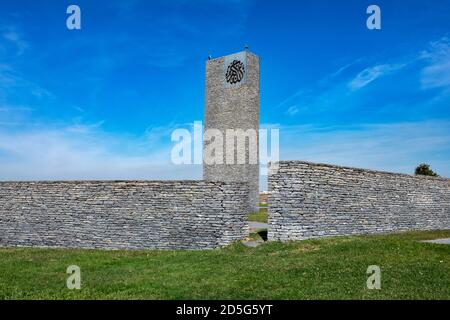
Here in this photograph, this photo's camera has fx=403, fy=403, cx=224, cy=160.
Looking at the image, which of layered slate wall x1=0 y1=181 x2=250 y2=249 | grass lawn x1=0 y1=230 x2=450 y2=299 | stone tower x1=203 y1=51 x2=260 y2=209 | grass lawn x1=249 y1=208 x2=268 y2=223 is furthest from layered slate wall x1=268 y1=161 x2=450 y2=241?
stone tower x1=203 y1=51 x2=260 y2=209

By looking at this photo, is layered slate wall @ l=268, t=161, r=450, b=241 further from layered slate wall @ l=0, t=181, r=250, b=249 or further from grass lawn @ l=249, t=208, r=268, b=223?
grass lawn @ l=249, t=208, r=268, b=223

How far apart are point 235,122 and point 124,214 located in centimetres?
1496

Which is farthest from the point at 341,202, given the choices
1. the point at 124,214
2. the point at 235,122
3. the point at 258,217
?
the point at 235,122

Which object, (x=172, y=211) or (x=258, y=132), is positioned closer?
(x=172, y=211)

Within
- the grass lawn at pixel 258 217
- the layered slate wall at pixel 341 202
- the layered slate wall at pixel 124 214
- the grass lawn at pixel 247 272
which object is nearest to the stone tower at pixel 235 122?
the grass lawn at pixel 258 217

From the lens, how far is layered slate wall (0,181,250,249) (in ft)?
53.9

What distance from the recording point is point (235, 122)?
101 ft

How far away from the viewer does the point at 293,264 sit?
1205 centimetres

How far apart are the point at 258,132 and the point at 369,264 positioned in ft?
68.3

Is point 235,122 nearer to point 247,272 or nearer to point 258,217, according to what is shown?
point 258,217

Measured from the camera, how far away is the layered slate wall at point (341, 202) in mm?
16250

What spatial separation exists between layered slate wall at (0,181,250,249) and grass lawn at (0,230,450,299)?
1.11 meters

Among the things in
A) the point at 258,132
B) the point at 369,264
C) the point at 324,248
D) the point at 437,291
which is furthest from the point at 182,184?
the point at 258,132
